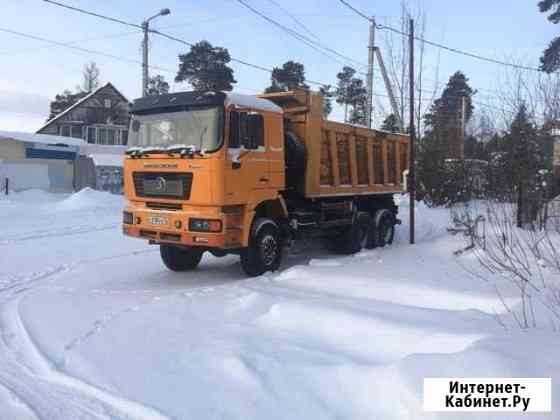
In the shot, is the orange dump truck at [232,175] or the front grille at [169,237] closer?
the orange dump truck at [232,175]

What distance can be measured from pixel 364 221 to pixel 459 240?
204 cm

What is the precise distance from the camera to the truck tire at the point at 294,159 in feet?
31.4

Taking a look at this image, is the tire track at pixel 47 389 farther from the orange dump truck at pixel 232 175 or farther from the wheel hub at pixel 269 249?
the wheel hub at pixel 269 249

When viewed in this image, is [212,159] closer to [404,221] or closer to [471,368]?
[471,368]

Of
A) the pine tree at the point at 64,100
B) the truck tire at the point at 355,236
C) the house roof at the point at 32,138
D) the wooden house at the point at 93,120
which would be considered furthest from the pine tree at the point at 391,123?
the pine tree at the point at 64,100

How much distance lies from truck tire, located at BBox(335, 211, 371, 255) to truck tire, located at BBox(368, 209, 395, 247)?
1.55 feet

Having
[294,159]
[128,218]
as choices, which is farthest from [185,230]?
[294,159]

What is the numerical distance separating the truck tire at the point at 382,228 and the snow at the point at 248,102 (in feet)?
14.2

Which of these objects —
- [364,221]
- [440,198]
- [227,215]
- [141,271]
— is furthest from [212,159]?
[440,198]

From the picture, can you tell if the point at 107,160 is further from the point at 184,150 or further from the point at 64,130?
the point at 184,150

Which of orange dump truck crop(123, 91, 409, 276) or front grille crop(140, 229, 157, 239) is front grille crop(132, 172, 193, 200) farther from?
front grille crop(140, 229, 157, 239)

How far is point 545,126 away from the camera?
9773 mm

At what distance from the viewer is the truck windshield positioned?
25.3 feet

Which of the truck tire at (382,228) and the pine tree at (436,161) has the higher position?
the pine tree at (436,161)
